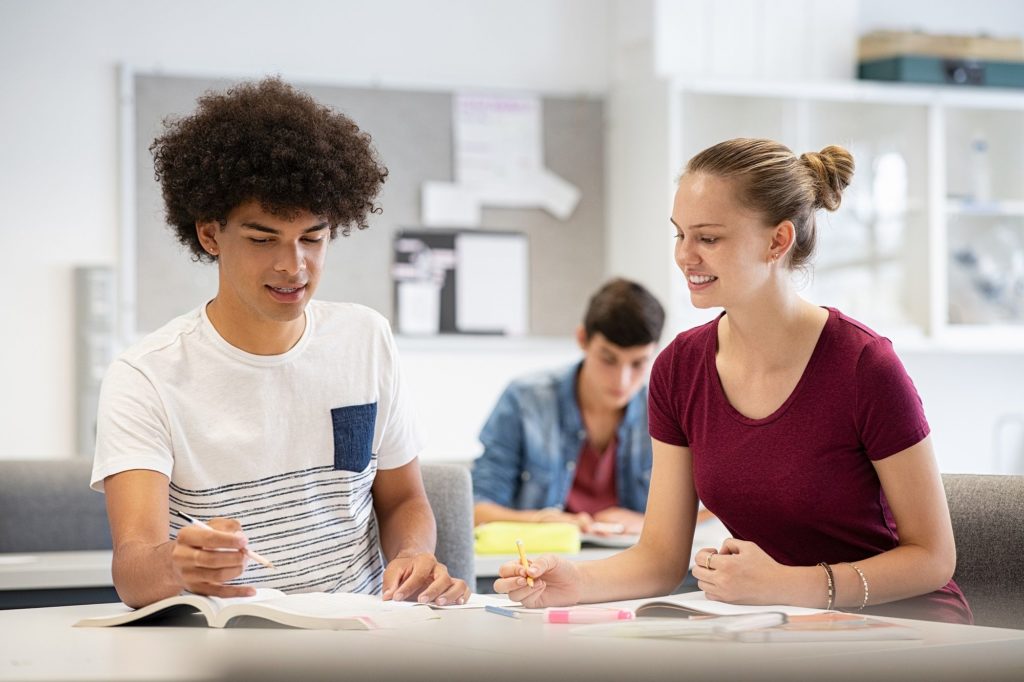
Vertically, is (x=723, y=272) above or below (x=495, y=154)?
below

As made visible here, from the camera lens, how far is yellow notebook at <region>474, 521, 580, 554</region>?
7.50ft

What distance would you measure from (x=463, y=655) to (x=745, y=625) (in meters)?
0.65

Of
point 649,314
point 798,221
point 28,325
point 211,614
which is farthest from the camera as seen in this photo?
point 28,325

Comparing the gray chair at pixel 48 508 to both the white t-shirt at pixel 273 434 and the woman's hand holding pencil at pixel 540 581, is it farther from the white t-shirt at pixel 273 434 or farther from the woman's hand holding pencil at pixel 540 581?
the woman's hand holding pencil at pixel 540 581

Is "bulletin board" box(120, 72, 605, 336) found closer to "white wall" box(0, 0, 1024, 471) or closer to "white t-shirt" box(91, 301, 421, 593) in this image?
"white wall" box(0, 0, 1024, 471)

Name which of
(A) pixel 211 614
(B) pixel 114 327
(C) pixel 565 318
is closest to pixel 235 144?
(A) pixel 211 614

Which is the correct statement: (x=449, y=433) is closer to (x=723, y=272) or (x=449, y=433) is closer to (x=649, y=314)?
(x=649, y=314)

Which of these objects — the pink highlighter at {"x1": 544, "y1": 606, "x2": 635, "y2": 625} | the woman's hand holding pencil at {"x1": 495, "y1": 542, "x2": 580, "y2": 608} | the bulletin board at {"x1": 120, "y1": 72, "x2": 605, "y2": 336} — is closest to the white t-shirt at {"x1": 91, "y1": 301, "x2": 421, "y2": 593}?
the woman's hand holding pencil at {"x1": 495, "y1": 542, "x2": 580, "y2": 608}

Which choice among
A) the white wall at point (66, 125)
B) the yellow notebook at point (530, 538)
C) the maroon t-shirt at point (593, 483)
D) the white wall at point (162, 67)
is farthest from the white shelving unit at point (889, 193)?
the yellow notebook at point (530, 538)

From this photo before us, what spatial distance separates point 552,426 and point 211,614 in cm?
180

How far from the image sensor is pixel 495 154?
14.1 ft

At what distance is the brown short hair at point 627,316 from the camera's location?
281cm

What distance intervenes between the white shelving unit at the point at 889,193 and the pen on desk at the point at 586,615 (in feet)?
9.36

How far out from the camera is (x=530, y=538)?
2.31 meters
